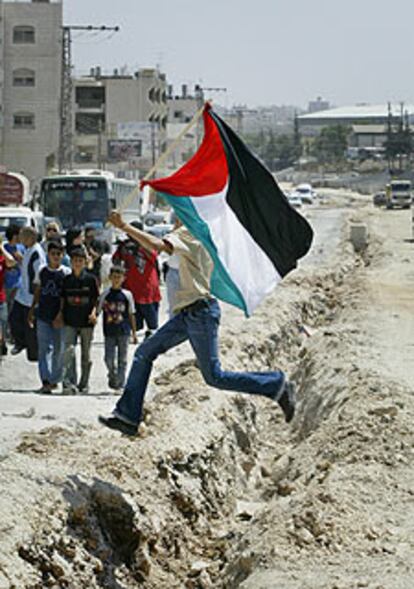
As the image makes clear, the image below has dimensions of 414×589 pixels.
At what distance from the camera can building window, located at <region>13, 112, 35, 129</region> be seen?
86.5 meters

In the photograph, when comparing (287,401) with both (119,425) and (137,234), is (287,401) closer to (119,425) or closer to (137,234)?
(119,425)

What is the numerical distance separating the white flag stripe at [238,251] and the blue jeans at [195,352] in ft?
2.45

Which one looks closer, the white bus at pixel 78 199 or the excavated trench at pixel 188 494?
the excavated trench at pixel 188 494

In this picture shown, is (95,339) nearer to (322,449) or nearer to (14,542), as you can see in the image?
(322,449)

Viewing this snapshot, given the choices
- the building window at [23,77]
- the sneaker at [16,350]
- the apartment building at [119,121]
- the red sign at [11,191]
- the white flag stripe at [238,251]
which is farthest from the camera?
the apartment building at [119,121]

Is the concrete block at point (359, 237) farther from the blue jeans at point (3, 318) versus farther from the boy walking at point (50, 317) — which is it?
the boy walking at point (50, 317)

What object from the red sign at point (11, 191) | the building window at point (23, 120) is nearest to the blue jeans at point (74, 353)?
the red sign at point (11, 191)

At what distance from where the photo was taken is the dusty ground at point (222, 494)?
25.5ft

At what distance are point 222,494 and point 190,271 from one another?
7.91 ft

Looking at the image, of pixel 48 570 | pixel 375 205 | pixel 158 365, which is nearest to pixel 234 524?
pixel 48 570

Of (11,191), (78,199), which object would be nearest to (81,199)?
(78,199)

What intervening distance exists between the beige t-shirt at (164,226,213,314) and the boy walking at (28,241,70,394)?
4.03 m

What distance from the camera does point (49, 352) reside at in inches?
536

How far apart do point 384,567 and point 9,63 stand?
8167cm
